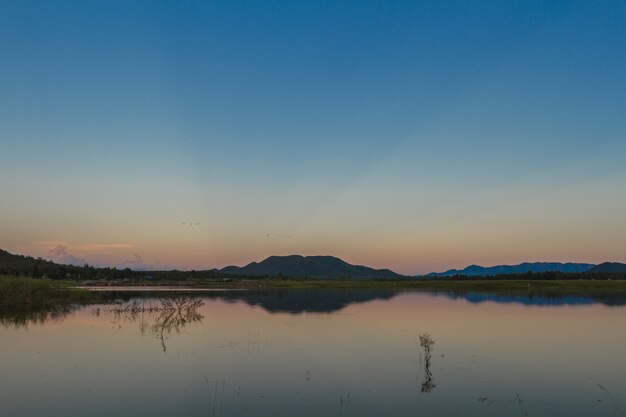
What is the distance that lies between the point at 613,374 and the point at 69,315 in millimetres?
37383

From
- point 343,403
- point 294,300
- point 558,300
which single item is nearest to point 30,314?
point 294,300

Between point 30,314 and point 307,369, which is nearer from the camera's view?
point 307,369

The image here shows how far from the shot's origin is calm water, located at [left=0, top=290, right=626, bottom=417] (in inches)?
551

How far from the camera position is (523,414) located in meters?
13.2

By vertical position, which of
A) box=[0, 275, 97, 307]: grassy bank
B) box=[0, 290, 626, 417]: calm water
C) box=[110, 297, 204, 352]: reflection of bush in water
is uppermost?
box=[0, 275, 97, 307]: grassy bank

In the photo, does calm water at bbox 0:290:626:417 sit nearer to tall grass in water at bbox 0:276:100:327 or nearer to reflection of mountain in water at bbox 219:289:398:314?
tall grass in water at bbox 0:276:100:327

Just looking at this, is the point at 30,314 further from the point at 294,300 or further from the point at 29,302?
the point at 294,300

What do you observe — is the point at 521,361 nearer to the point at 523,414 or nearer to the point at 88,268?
the point at 523,414

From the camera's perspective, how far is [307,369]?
19.1 metres

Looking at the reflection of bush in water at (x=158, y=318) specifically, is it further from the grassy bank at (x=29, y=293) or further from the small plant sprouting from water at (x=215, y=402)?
the small plant sprouting from water at (x=215, y=402)

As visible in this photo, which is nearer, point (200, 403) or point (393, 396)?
point (200, 403)

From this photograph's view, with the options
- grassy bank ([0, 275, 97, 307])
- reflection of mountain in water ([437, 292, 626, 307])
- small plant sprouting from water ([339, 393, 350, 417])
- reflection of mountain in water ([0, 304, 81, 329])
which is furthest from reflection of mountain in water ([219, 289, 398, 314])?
small plant sprouting from water ([339, 393, 350, 417])

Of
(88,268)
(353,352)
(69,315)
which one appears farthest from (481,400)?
(88,268)

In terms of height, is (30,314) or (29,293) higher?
(29,293)
